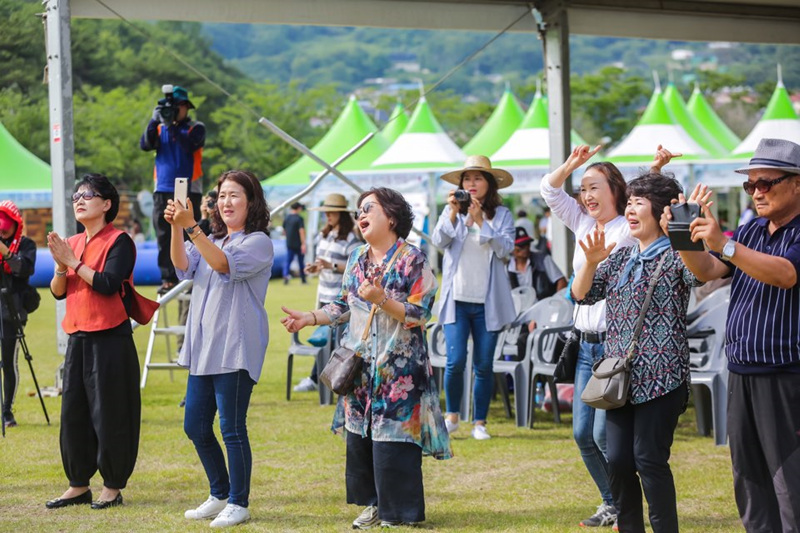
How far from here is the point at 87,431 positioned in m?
6.07

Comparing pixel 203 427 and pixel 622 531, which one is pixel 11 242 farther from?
pixel 622 531

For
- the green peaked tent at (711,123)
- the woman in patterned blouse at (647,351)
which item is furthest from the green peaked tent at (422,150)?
the woman in patterned blouse at (647,351)

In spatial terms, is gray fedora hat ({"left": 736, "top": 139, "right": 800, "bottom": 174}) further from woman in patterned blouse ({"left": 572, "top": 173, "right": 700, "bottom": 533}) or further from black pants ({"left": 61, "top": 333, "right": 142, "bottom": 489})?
black pants ({"left": 61, "top": 333, "right": 142, "bottom": 489})

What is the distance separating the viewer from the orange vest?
593cm

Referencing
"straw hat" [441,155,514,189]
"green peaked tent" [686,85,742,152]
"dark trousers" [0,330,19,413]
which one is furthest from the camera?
"green peaked tent" [686,85,742,152]

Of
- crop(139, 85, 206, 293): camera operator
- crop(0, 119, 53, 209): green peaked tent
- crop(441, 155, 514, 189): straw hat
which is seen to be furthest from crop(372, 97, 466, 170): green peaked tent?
crop(441, 155, 514, 189): straw hat

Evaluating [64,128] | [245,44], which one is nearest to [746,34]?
[64,128]

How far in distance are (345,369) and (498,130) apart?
21.1 meters

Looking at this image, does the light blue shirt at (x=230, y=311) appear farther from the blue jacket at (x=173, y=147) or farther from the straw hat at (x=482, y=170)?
the blue jacket at (x=173, y=147)

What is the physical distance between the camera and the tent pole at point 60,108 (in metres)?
9.01

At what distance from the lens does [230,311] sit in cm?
564

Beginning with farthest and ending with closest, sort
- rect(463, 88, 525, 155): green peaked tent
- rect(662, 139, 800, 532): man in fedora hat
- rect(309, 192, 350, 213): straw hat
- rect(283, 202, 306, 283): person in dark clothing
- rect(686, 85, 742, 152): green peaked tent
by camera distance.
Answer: rect(686, 85, 742, 152): green peaked tent
rect(283, 202, 306, 283): person in dark clothing
rect(463, 88, 525, 155): green peaked tent
rect(309, 192, 350, 213): straw hat
rect(662, 139, 800, 532): man in fedora hat

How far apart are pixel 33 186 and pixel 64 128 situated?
50.4 feet

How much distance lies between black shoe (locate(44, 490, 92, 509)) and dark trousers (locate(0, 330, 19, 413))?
274 cm
